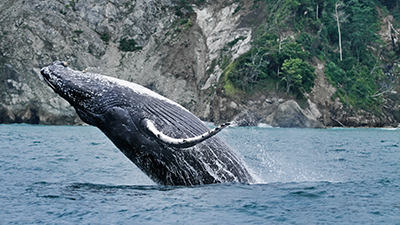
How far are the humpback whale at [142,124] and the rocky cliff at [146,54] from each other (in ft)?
159

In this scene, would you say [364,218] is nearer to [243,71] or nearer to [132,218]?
[132,218]

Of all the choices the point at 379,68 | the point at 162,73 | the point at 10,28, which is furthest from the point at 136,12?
the point at 379,68

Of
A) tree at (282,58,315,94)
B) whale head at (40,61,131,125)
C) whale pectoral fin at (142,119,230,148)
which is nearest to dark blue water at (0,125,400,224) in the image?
whale pectoral fin at (142,119,230,148)

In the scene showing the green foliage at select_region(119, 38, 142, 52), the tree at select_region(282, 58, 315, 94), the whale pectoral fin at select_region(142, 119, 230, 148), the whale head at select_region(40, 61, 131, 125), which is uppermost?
Answer: the green foliage at select_region(119, 38, 142, 52)

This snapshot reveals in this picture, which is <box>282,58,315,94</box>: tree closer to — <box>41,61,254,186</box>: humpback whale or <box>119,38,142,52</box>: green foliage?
<box>119,38,142,52</box>: green foliage

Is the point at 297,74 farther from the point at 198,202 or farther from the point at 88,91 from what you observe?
the point at 88,91

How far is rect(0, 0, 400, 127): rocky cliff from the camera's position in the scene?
5778cm

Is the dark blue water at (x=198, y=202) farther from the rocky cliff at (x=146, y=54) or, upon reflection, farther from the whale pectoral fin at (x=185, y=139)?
the rocky cliff at (x=146, y=54)

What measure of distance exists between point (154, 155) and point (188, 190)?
2.95ft

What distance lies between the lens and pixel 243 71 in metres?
61.5

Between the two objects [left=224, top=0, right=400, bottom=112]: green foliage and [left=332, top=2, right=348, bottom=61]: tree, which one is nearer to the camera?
[left=224, top=0, right=400, bottom=112]: green foliage

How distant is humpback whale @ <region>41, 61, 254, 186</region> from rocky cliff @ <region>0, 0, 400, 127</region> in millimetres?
48336

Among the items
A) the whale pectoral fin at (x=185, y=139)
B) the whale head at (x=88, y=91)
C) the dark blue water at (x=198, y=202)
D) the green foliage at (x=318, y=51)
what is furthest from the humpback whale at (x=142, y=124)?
the green foliage at (x=318, y=51)

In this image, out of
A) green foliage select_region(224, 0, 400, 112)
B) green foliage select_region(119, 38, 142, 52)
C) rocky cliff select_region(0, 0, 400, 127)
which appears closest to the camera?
rocky cliff select_region(0, 0, 400, 127)
